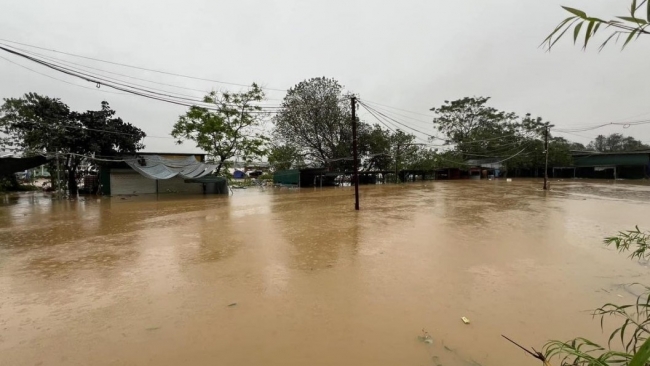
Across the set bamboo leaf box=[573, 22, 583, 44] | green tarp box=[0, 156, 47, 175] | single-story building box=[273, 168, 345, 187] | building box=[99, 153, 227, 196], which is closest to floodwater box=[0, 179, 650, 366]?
bamboo leaf box=[573, 22, 583, 44]

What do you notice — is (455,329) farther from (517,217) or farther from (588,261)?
(517,217)

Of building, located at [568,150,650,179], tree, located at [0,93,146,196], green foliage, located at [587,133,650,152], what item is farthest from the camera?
green foliage, located at [587,133,650,152]

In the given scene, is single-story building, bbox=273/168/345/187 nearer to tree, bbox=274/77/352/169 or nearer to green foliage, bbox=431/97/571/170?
tree, bbox=274/77/352/169

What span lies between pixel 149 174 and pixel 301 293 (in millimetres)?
15900

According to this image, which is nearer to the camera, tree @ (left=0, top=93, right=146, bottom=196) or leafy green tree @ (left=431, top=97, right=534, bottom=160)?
tree @ (left=0, top=93, right=146, bottom=196)

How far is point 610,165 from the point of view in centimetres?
3247

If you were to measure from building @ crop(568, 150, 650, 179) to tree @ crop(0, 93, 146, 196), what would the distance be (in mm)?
42985

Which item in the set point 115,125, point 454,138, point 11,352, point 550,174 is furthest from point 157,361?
point 550,174

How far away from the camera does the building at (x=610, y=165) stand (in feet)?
99.0

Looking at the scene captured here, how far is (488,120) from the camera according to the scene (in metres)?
38.5

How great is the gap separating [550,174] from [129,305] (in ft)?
158

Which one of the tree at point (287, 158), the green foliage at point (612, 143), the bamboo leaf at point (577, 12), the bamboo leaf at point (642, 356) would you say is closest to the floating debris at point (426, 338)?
the bamboo leaf at point (642, 356)

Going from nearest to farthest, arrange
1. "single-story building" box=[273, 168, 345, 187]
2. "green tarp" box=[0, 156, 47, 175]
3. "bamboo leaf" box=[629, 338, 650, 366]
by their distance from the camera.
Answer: "bamboo leaf" box=[629, 338, 650, 366] → "green tarp" box=[0, 156, 47, 175] → "single-story building" box=[273, 168, 345, 187]

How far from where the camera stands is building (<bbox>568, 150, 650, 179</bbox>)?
30186mm
